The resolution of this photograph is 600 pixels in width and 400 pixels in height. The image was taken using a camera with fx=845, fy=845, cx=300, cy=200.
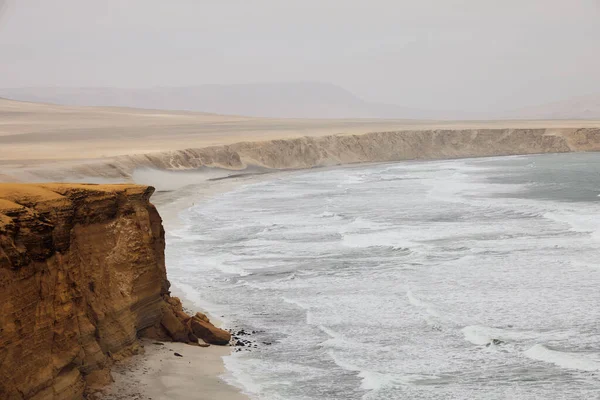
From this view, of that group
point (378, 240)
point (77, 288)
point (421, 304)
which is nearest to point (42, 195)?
point (77, 288)

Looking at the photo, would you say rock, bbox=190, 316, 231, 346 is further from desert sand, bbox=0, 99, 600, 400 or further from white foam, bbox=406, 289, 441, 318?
white foam, bbox=406, 289, 441, 318

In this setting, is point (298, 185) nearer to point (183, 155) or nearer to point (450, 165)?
point (183, 155)

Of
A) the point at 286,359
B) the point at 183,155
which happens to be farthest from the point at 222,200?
the point at 286,359

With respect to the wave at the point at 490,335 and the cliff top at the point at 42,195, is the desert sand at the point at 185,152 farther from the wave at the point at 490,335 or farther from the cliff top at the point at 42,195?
the wave at the point at 490,335

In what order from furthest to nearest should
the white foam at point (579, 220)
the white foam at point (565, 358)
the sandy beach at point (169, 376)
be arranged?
the white foam at point (579, 220), the white foam at point (565, 358), the sandy beach at point (169, 376)

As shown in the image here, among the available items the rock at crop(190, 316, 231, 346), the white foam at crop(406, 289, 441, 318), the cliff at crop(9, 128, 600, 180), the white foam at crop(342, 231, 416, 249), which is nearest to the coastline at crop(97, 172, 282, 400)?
the rock at crop(190, 316, 231, 346)

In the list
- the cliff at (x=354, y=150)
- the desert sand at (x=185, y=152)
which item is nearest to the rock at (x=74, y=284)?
the desert sand at (x=185, y=152)
